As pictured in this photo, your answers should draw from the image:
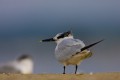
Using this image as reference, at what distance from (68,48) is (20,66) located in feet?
21.7

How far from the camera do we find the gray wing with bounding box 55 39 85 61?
891cm

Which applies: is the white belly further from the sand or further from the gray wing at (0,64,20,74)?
the gray wing at (0,64,20,74)

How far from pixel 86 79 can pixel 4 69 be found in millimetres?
5926

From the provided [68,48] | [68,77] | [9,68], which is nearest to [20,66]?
[9,68]

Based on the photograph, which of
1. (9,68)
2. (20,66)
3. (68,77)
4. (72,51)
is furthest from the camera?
(20,66)

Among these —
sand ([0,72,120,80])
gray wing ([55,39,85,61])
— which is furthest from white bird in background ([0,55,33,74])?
sand ([0,72,120,80])

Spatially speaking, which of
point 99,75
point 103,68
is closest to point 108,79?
point 99,75

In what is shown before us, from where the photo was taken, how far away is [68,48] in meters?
8.99

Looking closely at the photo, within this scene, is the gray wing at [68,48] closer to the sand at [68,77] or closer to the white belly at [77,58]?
the white belly at [77,58]

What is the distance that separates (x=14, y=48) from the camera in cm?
2139

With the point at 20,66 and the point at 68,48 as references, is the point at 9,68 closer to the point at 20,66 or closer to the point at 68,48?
the point at 20,66

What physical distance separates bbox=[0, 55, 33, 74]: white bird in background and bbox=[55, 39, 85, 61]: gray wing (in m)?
4.35

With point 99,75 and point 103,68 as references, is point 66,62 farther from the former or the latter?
point 103,68

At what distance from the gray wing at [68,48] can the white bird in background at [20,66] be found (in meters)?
4.35
